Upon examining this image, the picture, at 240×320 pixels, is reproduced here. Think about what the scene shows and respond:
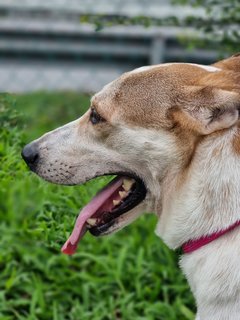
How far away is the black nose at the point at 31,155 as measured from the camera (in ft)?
10.9

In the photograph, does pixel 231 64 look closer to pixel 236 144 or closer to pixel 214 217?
pixel 236 144

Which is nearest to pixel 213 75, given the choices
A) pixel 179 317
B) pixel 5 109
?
pixel 5 109

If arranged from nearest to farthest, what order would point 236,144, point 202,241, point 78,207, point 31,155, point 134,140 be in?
point 236,144
point 202,241
point 134,140
point 31,155
point 78,207

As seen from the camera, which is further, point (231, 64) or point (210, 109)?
point (231, 64)

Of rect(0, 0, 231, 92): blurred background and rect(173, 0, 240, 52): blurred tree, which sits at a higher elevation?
rect(173, 0, 240, 52): blurred tree

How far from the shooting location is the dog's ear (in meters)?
2.97

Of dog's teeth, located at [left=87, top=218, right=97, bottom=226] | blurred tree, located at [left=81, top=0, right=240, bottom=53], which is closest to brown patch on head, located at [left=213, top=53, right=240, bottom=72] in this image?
dog's teeth, located at [left=87, top=218, right=97, bottom=226]

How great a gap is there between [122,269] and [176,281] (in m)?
0.31

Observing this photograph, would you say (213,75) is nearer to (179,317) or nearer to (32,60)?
(179,317)

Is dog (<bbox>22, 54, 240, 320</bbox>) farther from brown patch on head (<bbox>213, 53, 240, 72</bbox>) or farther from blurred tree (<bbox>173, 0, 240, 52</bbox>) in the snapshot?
blurred tree (<bbox>173, 0, 240, 52</bbox>)

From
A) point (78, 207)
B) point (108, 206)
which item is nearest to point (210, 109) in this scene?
point (108, 206)

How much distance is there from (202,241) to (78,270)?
1.76m

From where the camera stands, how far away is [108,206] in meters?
3.37

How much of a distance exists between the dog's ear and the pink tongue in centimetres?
47
